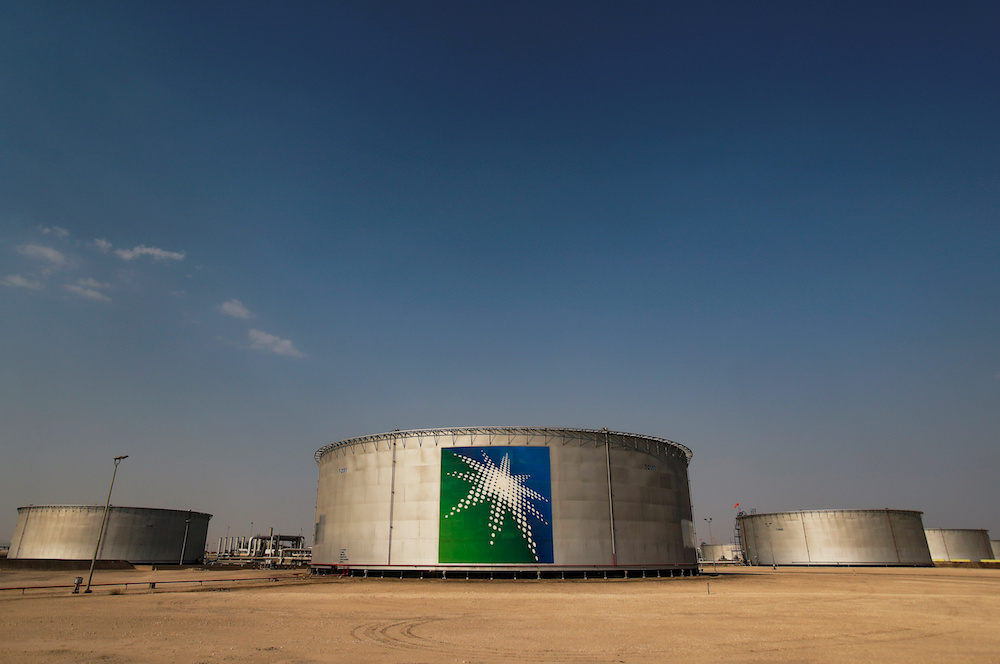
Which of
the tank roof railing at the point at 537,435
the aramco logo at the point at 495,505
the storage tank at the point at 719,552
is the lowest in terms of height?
the storage tank at the point at 719,552

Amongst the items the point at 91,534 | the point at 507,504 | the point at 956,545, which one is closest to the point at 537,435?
the point at 507,504

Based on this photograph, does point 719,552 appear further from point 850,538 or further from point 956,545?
point 850,538

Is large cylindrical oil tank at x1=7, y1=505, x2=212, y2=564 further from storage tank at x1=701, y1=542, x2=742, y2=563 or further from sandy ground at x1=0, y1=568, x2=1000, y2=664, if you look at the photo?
storage tank at x1=701, y1=542, x2=742, y2=563

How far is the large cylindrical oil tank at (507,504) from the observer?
47.9 m

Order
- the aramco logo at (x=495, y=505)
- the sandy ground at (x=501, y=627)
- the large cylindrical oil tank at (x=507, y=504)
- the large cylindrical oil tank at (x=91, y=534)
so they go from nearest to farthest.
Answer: the sandy ground at (x=501, y=627) < the aramco logo at (x=495, y=505) < the large cylindrical oil tank at (x=507, y=504) < the large cylindrical oil tank at (x=91, y=534)

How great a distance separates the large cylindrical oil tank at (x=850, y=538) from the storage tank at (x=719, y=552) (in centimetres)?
4874

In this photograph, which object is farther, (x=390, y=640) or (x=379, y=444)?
(x=379, y=444)

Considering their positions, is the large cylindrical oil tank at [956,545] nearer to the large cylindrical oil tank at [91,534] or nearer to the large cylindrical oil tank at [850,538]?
the large cylindrical oil tank at [850,538]

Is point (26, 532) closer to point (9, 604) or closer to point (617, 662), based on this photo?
point (9, 604)

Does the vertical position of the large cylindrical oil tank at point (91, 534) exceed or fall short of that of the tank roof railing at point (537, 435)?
it falls short

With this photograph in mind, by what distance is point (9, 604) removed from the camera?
89.7ft

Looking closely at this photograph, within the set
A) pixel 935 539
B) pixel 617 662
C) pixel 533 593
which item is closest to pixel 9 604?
pixel 533 593

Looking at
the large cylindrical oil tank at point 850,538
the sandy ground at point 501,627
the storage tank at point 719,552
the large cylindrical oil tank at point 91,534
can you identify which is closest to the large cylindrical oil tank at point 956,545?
the large cylindrical oil tank at point 850,538

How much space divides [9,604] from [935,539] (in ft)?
476
